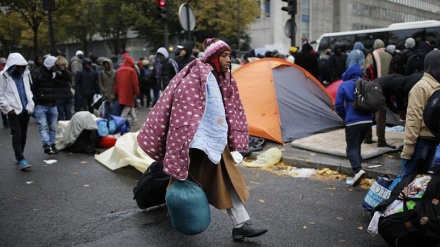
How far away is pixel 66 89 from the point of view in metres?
8.49

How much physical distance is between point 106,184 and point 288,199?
8.53 feet

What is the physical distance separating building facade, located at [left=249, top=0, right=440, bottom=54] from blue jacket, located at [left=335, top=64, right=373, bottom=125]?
3666 centimetres

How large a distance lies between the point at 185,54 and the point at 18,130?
A: 18.5 feet

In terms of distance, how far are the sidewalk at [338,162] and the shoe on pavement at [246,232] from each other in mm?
2854

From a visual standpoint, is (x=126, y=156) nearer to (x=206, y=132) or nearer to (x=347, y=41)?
(x=206, y=132)

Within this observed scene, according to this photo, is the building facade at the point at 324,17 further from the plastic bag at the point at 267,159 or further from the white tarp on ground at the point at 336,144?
the plastic bag at the point at 267,159

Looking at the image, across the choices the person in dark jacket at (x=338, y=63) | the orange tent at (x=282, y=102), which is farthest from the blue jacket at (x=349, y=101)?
the person in dark jacket at (x=338, y=63)

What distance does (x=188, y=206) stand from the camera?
11.0 ft

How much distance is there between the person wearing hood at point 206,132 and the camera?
11.1 ft

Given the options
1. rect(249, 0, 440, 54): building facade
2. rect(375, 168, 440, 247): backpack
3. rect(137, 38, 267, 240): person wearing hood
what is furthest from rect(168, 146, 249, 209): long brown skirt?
rect(249, 0, 440, 54): building facade

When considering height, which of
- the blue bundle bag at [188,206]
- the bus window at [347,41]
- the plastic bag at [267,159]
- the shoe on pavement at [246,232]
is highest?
the bus window at [347,41]

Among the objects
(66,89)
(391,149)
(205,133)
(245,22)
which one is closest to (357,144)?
(391,149)

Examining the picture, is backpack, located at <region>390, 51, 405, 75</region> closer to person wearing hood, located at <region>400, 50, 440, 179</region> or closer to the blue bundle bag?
person wearing hood, located at <region>400, 50, 440, 179</region>

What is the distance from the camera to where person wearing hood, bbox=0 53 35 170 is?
21.6 feet
